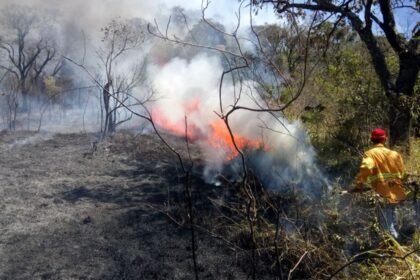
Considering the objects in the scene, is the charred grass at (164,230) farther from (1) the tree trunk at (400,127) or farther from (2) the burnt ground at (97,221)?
(1) the tree trunk at (400,127)

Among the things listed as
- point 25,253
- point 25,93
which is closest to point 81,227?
point 25,253

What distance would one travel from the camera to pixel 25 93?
95.8ft

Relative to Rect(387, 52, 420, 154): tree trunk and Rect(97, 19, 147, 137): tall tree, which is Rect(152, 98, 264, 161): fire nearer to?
Rect(97, 19, 147, 137): tall tree

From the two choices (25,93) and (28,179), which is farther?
(25,93)

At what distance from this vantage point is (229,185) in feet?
30.5

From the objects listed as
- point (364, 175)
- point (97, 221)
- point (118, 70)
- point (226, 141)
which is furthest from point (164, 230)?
point (118, 70)

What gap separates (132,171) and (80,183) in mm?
1648

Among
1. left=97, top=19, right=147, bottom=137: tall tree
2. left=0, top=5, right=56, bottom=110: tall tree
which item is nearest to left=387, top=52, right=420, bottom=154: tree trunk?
left=97, top=19, right=147, bottom=137: tall tree

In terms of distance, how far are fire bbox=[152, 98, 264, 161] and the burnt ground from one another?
4.94 ft

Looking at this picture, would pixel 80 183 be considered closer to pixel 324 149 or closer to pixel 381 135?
pixel 324 149

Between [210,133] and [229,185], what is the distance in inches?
206

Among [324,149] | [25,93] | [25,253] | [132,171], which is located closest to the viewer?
[25,253]

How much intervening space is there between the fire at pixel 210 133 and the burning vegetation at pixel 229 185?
0.27 feet

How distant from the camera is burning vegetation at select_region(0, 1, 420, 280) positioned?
10.7 feet
